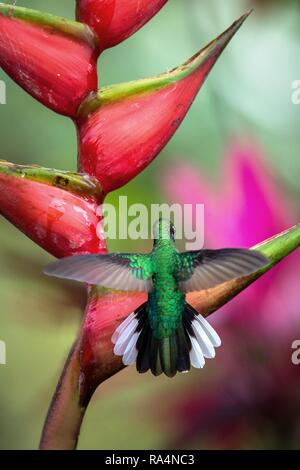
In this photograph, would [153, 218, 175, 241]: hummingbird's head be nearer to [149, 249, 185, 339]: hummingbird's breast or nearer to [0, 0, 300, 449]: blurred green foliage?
[149, 249, 185, 339]: hummingbird's breast

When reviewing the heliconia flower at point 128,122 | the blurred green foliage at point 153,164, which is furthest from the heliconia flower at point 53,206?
the blurred green foliage at point 153,164

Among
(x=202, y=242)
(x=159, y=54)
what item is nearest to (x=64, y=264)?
(x=202, y=242)

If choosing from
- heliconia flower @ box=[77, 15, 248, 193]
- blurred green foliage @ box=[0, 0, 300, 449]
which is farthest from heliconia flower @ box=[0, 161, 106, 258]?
blurred green foliage @ box=[0, 0, 300, 449]

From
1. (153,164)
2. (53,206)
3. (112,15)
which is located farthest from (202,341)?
(153,164)

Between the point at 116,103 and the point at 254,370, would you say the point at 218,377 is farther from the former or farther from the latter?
the point at 116,103

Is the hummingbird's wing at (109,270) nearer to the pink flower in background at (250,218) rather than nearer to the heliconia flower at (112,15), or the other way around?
the heliconia flower at (112,15)

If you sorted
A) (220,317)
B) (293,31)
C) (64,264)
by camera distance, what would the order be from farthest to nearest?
1. (293,31)
2. (220,317)
3. (64,264)
